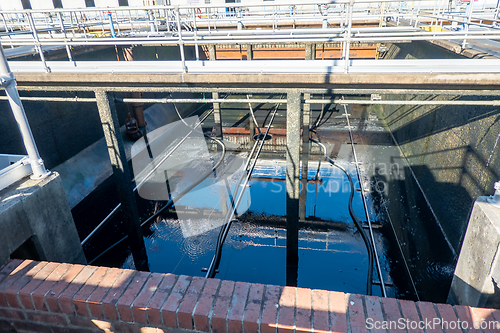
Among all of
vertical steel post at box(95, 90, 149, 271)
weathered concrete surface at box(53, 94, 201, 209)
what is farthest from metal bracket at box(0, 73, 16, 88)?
weathered concrete surface at box(53, 94, 201, 209)

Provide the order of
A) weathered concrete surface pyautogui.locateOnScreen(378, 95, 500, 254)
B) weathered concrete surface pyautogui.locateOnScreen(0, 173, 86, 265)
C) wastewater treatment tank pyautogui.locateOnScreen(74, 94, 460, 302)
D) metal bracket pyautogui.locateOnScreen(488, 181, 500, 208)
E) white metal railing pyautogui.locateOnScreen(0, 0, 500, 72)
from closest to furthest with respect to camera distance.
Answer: metal bracket pyautogui.locateOnScreen(488, 181, 500, 208) < weathered concrete surface pyautogui.locateOnScreen(0, 173, 86, 265) < white metal railing pyautogui.locateOnScreen(0, 0, 500, 72) < weathered concrete surface pyautogui.locateOnScreen(378, 95, 500, 254) < wastewater treatment tank pyautogui.locateOnScreen(74, 94, 460, 302)

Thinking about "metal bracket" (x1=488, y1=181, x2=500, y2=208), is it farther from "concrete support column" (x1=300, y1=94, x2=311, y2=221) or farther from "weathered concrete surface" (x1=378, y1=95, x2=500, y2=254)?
"concrete support column" (x1=300, y1=94, x2=311, y2=221)

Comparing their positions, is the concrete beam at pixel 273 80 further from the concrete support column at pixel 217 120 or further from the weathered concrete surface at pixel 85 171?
the concrete support column at pixel 217 120

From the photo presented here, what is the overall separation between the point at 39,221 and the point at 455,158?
812 centimetres

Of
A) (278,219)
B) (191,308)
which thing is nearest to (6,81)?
(191,308)

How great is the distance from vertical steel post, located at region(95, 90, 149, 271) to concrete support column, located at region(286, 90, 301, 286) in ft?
9.80

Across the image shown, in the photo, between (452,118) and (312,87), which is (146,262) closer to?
(312,87)

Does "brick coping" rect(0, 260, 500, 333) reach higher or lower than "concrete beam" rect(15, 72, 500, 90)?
lower

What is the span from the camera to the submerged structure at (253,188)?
2.63 meters

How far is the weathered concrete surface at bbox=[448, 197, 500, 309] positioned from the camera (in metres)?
2.69

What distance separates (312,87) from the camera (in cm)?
457

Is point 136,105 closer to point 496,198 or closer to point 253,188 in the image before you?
point 253,188

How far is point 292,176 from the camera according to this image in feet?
17.2

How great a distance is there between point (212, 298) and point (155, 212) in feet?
19.6
